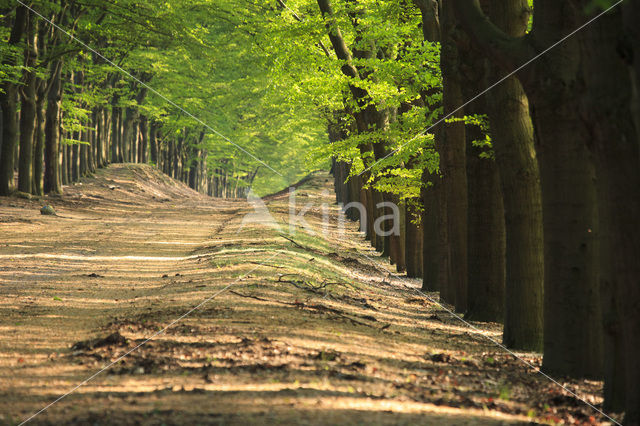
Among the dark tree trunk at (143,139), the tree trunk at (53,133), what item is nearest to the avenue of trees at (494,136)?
the tree trunk at (53,133)

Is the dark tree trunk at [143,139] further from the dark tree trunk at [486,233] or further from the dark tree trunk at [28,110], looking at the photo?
the dark tree trunk at [486,233]

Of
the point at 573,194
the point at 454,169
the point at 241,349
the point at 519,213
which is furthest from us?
the point at 454,169

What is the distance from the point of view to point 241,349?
6.99m

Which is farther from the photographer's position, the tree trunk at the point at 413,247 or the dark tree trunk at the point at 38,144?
the dark tree trunk at the point at 38,144

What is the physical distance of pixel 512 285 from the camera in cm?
916

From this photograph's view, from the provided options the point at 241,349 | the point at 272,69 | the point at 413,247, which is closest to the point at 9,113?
the point at 272,69

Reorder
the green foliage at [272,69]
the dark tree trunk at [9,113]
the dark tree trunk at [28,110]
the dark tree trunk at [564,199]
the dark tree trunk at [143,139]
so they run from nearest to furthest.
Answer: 1. the dark tree trunk at [564,199]
2. the green foliage at [272,69]
3. the dark tree trunk at [9,113]
4. the dark tree trunk at [28,110]
5. the dark tree trunk at [143,139]

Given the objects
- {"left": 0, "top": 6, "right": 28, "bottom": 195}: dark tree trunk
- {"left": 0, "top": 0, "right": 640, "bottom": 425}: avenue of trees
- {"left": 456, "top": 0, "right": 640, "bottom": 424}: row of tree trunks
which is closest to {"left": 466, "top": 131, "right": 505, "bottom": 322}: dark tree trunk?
{"left": 0, "top": 0, "right": 640, "bottom": 425}: avenue of trees

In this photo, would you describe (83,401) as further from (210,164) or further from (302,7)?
(210,164)

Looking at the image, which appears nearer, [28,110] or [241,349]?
[241,349]

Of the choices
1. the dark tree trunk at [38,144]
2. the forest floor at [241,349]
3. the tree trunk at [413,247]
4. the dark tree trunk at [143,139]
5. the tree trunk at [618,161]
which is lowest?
the forest floor at [241,349]

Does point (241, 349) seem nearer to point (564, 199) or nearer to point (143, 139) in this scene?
point (564, 199)

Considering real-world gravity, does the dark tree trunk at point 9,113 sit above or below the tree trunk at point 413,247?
above

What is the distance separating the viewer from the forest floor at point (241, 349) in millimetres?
5242
